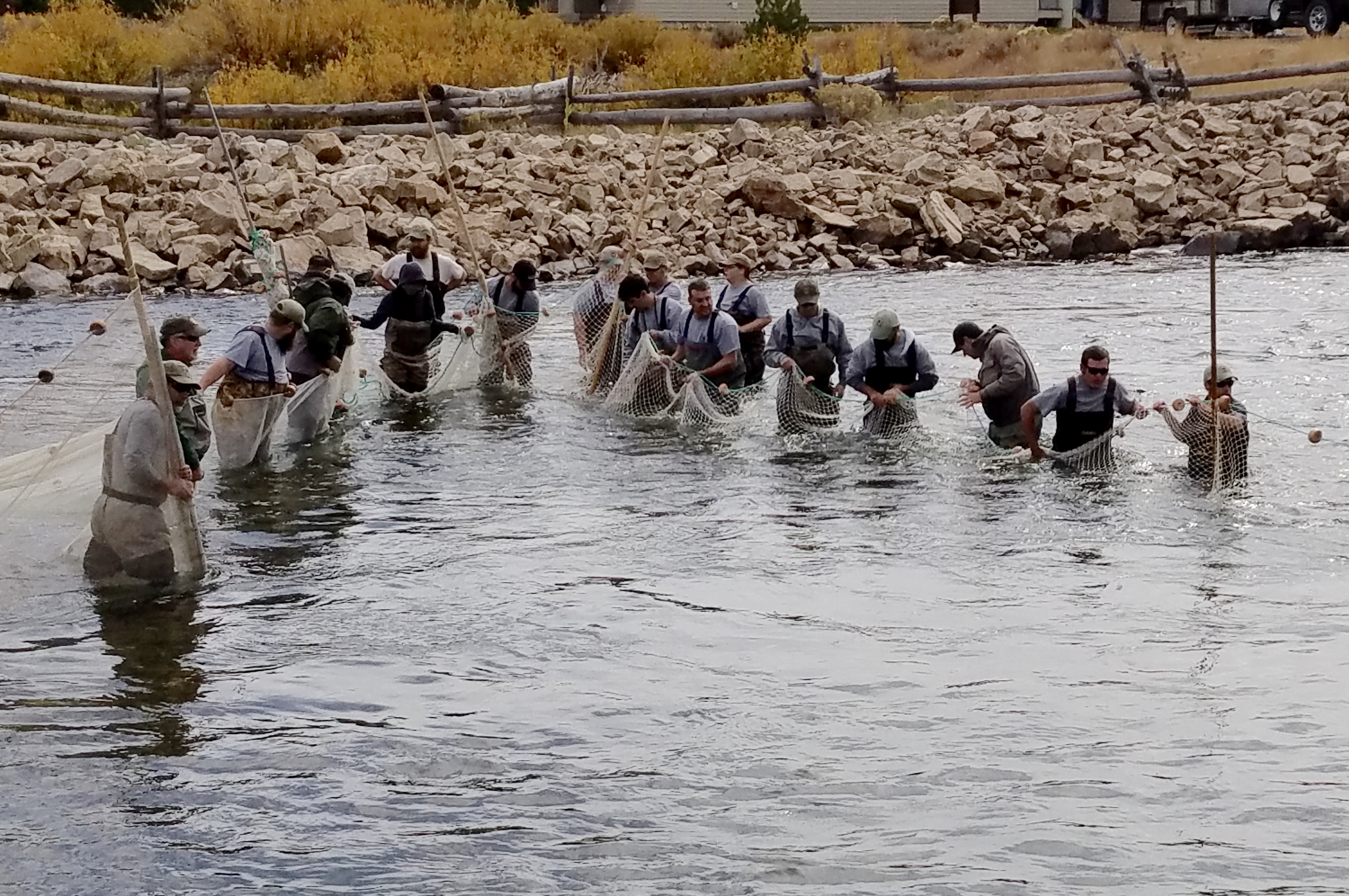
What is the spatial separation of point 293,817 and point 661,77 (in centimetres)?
3083

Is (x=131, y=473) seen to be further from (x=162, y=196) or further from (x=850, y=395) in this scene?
(x=162, y=196)

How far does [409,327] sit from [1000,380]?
5738mm

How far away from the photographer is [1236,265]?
25.4m

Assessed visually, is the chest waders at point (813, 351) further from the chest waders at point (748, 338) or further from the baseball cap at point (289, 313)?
the baseball cap at point (289, 313)

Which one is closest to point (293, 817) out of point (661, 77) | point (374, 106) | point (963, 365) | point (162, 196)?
point (963, 365)

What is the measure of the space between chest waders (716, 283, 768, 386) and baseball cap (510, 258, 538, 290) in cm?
187

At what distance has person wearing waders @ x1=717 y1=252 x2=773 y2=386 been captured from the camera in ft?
51.5

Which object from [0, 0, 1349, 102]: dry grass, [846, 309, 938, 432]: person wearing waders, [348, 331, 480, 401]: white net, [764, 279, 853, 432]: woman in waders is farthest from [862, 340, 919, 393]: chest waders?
[0, 0, 1349, 102]: dry grass

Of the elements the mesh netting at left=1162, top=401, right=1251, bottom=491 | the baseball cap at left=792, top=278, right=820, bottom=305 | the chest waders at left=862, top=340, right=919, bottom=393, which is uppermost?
the baseball cap at left=792, top=278, right=820, bottom=305

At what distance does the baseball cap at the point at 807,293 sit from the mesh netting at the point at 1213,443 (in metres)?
3.24

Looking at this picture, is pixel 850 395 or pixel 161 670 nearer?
pixel 161 670

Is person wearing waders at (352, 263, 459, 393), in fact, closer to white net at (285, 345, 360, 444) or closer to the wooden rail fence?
white net at (285, 345, 360, 444)

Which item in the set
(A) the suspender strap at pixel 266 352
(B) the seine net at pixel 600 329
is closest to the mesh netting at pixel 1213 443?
(B) the seine net at pixel 600 329

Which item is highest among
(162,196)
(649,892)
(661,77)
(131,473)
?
(661,77)
